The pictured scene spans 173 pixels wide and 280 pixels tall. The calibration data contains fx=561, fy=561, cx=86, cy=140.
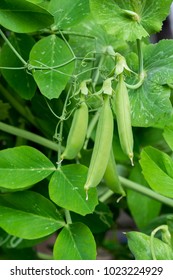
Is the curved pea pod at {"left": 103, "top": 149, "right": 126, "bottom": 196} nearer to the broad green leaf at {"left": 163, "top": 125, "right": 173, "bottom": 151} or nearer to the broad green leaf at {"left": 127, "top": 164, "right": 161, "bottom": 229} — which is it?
the broad green leaf at {"left": 163, "top": 125, "right": 173, "bottom": 151}

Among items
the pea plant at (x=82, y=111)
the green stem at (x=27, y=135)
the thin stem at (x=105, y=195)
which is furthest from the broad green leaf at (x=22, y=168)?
the thin stem at (x=105, y=195)

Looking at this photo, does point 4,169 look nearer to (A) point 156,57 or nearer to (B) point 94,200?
(B) point 94,200

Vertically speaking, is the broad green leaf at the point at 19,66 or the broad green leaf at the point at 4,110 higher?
the broad green leaf at the point at 19,66

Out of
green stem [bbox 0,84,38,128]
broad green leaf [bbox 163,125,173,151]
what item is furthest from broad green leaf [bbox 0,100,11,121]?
broad green leaf [bbox 163,125,173,151]

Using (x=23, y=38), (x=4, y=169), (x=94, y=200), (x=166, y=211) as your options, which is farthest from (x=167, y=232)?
(x=166, y=211)

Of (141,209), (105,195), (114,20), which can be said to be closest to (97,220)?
(105,195)

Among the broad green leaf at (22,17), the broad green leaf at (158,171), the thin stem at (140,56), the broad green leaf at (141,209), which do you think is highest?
the broad green leaf at (22,17)

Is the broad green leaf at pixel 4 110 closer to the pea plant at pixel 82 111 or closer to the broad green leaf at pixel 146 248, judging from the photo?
the pea plant at pixel 82 111

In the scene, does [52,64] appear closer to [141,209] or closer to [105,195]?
[105,195]
